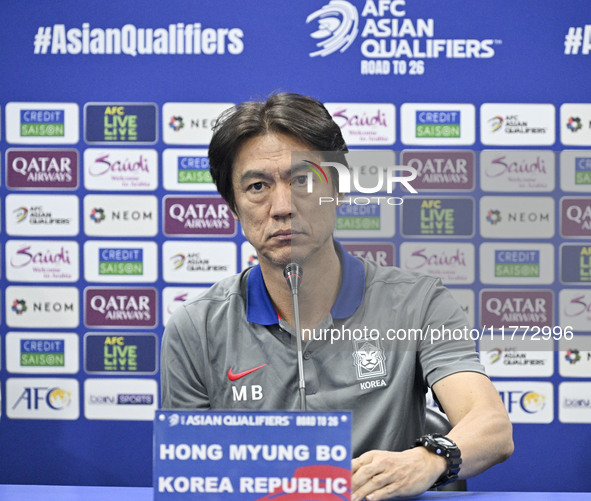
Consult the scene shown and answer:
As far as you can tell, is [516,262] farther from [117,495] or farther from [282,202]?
[117,495]

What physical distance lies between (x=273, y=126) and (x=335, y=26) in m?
1.27

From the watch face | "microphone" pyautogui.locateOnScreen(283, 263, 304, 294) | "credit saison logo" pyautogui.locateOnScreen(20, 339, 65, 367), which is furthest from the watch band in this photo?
"credit saison logo" pyautogui.locateOnScreen(20, 339, 65, 367)

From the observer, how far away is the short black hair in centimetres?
127

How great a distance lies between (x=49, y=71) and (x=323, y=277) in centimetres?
170

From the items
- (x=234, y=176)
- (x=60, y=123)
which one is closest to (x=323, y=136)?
(x=234, y=176)

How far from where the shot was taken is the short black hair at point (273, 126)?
1272 millimetres

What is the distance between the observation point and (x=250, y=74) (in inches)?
95.9

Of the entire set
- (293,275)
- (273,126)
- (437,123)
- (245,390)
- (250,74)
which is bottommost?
(245,390)

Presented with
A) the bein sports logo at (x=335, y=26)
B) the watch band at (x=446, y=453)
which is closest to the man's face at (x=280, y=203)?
the watch band at (x=446, y=453)

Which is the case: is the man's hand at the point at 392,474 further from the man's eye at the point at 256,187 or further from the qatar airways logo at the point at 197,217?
the qatar airways logo at the point at 197,217

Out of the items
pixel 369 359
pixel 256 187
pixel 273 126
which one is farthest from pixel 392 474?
pixel 273 126

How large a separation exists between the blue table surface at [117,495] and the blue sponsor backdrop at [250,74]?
4.49 ft

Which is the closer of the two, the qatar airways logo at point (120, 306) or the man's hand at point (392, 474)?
the man's hand at point (392, 474)

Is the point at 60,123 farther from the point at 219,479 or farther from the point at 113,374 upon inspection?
the point at 219,479
